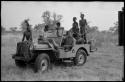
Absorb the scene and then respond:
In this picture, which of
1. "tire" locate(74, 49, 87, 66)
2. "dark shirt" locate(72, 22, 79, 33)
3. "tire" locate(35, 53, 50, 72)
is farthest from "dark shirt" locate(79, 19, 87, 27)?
"tire" locate(35, 53, 50, 72)

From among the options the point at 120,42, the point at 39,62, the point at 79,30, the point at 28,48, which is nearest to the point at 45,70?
the point at 39,62

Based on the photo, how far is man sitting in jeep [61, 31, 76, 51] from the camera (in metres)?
10.2

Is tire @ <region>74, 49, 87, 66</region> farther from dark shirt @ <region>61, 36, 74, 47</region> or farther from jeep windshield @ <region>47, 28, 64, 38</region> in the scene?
jeep windshield @ <region>47, 28, 64, 38</region>

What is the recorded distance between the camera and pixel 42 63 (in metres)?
8.88

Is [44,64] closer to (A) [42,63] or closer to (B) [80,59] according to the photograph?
(A) [42,63]

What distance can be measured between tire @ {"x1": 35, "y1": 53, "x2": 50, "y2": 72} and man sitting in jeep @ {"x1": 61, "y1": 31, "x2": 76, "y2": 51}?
1429mm

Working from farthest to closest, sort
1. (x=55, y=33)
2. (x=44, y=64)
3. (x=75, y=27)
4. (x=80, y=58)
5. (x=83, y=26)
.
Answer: (x=83, y=26)
(x=75, y=27)
(x=80, y=58)
(x=55, y=33)
(x=44, y=64)

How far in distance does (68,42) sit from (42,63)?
2032mm

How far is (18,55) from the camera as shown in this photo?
30.7 feet

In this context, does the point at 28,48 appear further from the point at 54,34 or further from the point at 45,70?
the point at 54,34

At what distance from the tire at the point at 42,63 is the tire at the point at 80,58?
205 cm

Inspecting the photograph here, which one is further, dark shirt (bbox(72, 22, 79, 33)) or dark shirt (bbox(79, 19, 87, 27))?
dark shirt (bbox(79, 19, 87, 27))

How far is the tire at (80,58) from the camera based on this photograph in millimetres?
10766

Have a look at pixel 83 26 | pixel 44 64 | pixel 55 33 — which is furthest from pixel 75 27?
pixel 44 64
